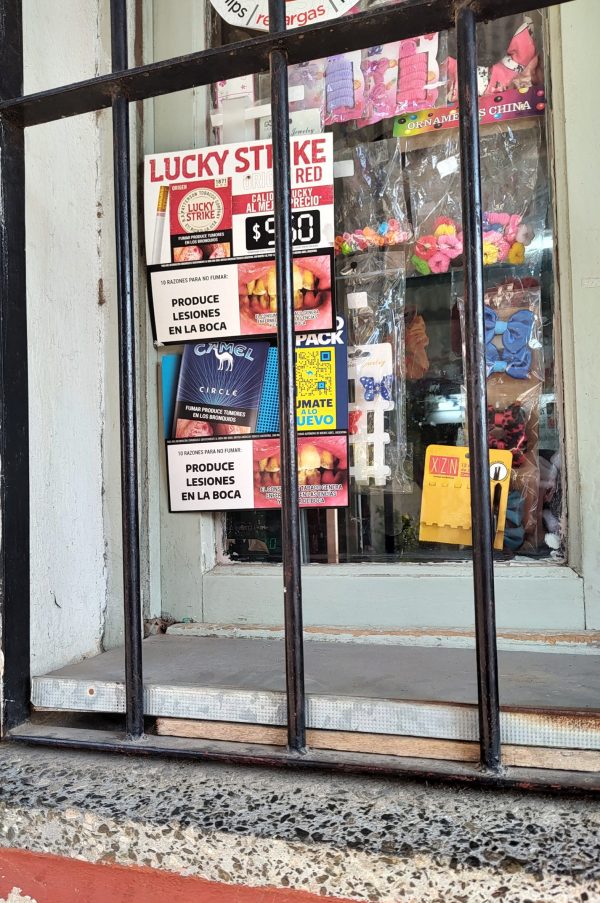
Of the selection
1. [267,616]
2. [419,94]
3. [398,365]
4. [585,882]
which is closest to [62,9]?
[419,94]

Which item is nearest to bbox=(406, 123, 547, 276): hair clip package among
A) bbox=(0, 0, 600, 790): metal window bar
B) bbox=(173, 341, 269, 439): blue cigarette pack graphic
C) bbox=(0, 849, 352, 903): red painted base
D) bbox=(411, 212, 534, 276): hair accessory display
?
bbox=(411, 212, 534, 276): hair accessory display

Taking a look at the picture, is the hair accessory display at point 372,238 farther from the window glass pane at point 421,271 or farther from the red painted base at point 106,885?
the red painted base at point 106,885

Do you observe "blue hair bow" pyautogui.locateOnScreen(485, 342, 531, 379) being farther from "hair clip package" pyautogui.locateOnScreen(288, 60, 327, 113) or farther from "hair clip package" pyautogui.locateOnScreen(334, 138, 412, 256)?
"hair clip package" pyautogui.locateOnScreen(288, 60, 327, 113)

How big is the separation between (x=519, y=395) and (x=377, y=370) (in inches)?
13.9

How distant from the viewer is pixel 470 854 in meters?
0.73

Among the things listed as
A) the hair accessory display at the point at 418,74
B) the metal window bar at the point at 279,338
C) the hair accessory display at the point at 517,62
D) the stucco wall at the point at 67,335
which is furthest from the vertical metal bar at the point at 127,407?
the hair accessory display at the point at 517,62

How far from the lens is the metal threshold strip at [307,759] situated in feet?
2.73

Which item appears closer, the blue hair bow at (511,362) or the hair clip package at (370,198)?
the blue hair bow at (511,362)

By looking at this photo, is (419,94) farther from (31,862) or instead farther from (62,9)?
(31,862)

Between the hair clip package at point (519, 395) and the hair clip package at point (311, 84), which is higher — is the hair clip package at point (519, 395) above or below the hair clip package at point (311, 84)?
below

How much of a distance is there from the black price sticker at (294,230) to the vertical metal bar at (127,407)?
644 mm

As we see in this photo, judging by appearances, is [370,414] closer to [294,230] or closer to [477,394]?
[294,230]

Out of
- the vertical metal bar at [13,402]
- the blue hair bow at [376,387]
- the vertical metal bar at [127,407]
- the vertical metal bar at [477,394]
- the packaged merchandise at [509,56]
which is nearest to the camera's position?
the vertical metal bar at [477,394]

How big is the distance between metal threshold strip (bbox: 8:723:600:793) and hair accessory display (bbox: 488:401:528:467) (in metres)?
0.85
